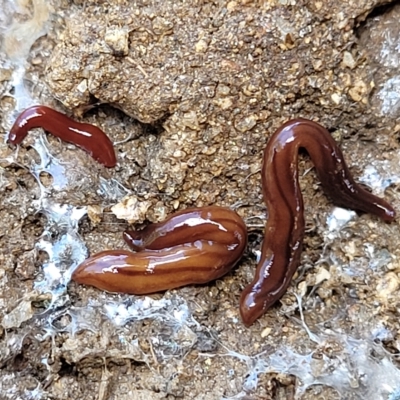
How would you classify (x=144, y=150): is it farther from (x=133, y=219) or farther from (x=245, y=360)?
(x=245, y=360)

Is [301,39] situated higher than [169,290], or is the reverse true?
[301,39]

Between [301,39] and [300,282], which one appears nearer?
[301,39]

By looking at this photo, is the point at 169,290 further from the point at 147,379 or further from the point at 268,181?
the point at 268,181

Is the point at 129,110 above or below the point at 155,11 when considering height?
below

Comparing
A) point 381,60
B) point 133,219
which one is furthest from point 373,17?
point 133,219

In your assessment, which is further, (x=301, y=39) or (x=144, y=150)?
(x=144, y=150)

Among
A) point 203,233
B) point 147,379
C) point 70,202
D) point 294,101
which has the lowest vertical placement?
point 147,379

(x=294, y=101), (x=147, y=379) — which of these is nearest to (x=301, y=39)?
(x=294, y=101)

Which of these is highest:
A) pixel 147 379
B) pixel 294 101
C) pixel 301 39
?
pixel 301 39

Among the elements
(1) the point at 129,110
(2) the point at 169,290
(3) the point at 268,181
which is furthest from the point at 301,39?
A: (2) the point at 169,290
